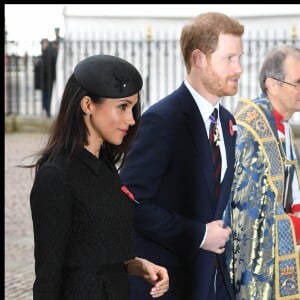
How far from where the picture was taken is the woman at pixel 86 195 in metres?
2.00

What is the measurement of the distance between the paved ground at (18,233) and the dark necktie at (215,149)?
661mm

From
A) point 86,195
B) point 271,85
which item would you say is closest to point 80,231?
point 86,195

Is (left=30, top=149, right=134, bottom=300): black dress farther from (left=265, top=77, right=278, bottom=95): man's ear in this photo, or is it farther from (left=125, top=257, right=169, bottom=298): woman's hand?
(left=265, top=77, right=278, bottom=95): man's ear

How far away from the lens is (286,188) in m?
3.25

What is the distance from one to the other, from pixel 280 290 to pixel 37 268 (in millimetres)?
1475

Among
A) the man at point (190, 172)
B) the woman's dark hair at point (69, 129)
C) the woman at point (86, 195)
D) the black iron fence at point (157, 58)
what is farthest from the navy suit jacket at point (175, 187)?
the black iron fence at point (157, 58)

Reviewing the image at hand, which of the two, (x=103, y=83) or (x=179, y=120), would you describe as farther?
(x=179, y=120)

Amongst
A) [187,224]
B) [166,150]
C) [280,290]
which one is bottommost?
[280,290]

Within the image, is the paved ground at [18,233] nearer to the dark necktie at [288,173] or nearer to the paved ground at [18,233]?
the paved ground at [18,233]

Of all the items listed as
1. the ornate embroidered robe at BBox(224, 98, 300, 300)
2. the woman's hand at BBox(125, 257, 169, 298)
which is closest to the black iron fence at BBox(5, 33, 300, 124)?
the ornate embroidered robe at BBox(224, 98, 300, 300)
